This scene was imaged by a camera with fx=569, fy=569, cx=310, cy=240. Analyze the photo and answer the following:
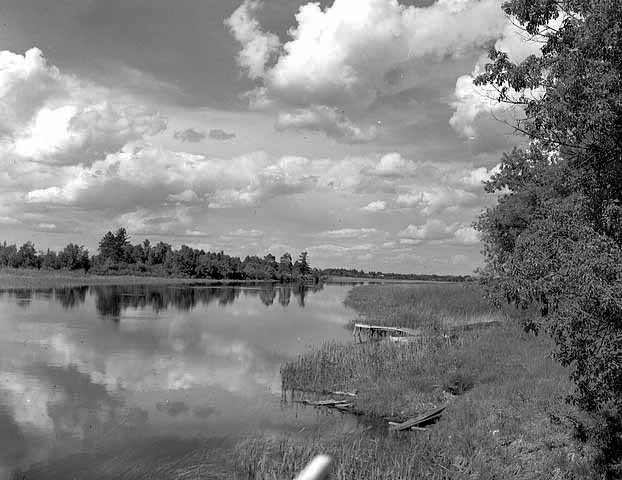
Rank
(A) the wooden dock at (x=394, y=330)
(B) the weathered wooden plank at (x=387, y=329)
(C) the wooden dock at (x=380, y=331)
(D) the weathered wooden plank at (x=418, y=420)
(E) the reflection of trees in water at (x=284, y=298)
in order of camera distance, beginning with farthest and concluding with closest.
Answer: (E) the reflection of trees in water at (x=284, y=298)
(C) the wooden dock at (x=380, y=331)
(B) the weathered wooden plank at (x=387, y=329)
(A) the wooden dock at (x=394, y=330)
(D) the weathered wooden plank at (x=418, y=420)

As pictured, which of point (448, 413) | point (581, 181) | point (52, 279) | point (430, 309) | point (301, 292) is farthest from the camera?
point (301, 292)

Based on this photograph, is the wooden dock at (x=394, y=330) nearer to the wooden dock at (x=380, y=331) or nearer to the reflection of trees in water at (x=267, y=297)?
the wooden dock at (x=380, y=331)

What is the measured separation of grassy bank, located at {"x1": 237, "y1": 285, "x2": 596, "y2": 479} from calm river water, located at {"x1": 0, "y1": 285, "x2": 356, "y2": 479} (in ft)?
7.81

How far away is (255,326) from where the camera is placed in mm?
47469

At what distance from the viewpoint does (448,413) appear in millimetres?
16672

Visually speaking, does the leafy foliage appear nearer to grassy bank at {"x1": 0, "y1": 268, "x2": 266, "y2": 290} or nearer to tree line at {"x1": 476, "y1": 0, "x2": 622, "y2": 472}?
tree line at {"x1": 476, "y1": 0, "x2": 622, "y2": 472}

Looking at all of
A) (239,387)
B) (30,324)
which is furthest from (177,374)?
(30,324)

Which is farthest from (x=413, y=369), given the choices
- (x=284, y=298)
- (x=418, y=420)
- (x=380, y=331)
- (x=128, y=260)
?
(x=128, y=260)

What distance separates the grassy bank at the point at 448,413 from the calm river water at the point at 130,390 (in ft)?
7.81

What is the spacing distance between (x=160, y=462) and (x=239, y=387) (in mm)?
9255

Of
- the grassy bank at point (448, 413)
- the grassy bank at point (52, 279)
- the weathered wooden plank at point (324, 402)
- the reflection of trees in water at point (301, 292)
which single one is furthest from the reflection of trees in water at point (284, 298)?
the weathered wooden plank at point (324, 402)

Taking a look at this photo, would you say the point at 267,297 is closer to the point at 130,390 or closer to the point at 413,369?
the point at 130,390

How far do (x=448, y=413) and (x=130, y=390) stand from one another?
12762 millimetres

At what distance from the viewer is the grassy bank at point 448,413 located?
12.4 m
